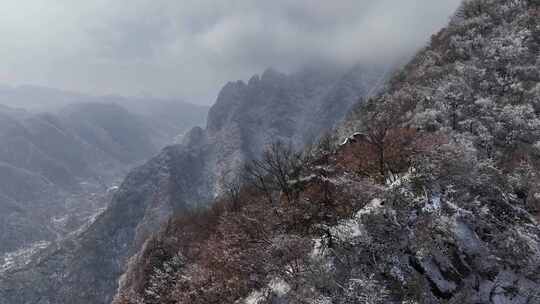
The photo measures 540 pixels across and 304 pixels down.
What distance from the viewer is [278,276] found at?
2589 cm

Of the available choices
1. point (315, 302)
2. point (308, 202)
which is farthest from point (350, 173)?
point (315, 302)

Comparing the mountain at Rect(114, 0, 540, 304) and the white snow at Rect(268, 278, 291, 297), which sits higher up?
the mountain at Rect(114, 0, 540, 304)

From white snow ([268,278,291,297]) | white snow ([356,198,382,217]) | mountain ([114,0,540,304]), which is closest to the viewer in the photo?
mountain ([114,0,540,304])

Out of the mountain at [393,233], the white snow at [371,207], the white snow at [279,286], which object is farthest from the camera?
the white snow at [371,207]

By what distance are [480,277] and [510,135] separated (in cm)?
2572

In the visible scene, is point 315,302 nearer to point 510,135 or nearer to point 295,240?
point 295,240

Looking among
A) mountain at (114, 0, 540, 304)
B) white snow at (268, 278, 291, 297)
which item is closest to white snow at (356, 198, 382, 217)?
mountain at (114, 0, 540, 304)

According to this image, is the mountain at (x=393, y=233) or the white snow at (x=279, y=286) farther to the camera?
the white snow at (x=279, y=286)

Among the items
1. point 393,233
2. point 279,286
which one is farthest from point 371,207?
point 279,286

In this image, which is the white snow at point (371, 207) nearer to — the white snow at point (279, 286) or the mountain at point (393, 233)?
the mountain at point (393, 233)

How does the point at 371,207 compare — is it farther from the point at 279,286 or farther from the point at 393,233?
the point at 279,286

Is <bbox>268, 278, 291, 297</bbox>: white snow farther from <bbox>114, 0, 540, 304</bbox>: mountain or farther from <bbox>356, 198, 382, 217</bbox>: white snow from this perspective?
<bbox>356, 198, 382, 217</bbox>: white snow

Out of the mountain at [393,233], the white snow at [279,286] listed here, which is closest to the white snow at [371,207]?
the mountain at [393,233]

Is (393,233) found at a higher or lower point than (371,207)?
lower
